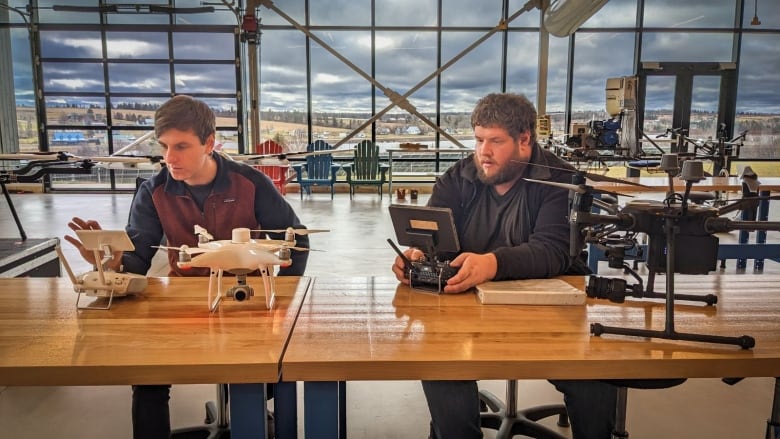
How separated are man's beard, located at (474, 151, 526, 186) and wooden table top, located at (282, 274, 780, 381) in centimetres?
54

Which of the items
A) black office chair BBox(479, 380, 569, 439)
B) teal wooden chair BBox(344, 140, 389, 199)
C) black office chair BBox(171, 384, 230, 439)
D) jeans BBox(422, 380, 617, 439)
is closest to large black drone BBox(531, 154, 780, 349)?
jeans BBox(422, 380, 617, 439)

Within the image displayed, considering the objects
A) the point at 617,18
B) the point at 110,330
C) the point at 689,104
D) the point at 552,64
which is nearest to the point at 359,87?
the point at 552,64

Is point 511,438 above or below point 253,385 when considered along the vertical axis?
below

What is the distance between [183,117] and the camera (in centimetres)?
196

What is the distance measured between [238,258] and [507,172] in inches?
39.4

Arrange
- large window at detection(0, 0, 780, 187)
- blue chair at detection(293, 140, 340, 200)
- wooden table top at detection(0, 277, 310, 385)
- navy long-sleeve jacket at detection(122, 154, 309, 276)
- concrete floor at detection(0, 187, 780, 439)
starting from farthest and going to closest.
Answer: large window at detection(0, 0, 780, 187) < blue chair at detection(293, 140, 340, 200) < concrete floor at detection(0, 187, 780, 439) < navy long-sleeve jacket at detection(122, 154, 309, 276) < wooden table top at detection(0, 277, 310, 385)

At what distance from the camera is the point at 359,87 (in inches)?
429

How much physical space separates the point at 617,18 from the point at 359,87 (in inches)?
186

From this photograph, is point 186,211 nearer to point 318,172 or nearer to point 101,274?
point 101,274

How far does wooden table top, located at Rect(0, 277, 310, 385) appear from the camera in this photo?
1.17m

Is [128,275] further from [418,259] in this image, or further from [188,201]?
[418,259]

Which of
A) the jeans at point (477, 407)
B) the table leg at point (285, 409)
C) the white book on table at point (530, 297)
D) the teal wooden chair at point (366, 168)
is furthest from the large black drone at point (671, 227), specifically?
the teal wooden chair at point (366, 168)

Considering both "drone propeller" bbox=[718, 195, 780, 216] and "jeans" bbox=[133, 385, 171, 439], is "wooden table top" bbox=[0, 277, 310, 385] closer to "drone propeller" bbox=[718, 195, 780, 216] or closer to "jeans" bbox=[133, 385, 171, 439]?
"jeans" bbox=[133, 385, 171, 439]

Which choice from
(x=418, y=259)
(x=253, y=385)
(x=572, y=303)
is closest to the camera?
(x=253, y=385)
